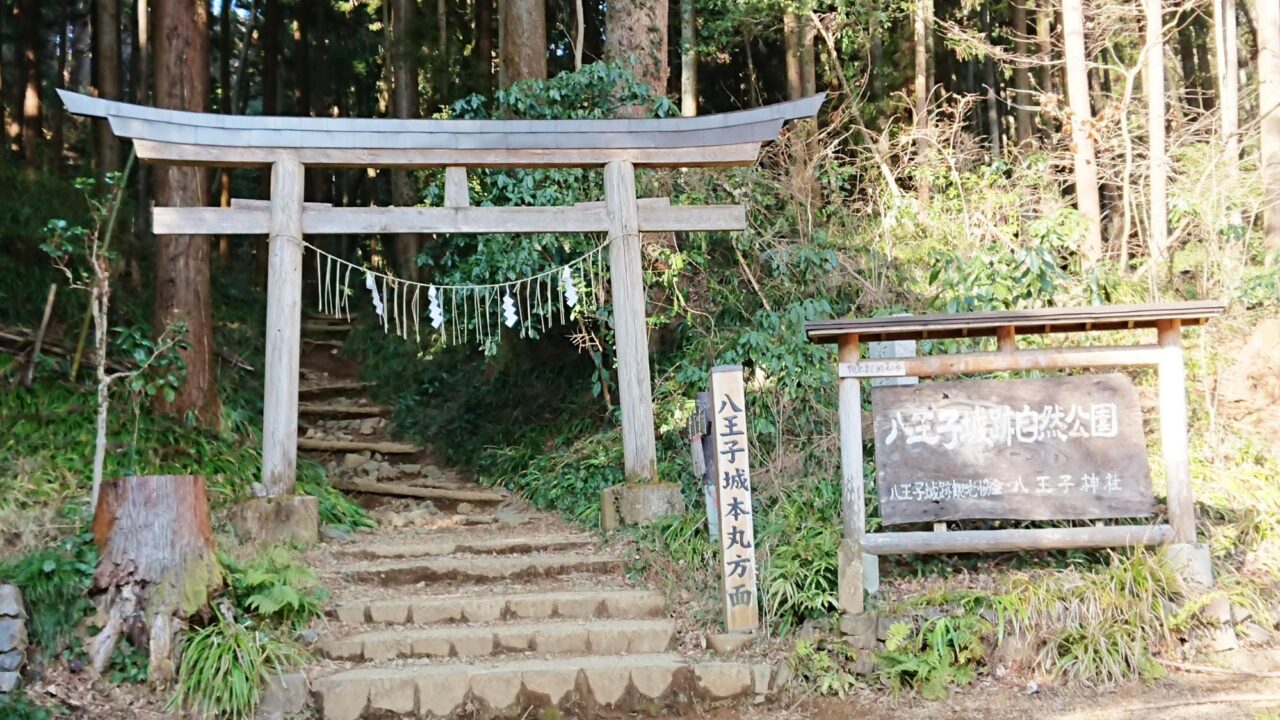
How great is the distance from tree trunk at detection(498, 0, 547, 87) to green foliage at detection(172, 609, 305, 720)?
757 cm

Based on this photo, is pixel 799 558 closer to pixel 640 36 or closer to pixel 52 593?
pixel 52 593

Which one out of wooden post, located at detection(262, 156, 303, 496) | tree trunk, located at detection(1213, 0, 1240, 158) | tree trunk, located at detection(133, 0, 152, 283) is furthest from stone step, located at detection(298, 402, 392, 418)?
tree trunk, located at detection(1213, 0, 1240, 158)

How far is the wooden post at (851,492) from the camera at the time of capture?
659 cm

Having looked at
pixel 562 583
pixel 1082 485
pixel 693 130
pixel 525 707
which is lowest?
pixel 525 707

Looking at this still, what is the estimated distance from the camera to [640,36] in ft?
38.8

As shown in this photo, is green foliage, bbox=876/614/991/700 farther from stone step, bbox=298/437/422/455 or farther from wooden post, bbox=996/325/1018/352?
stone step, bbox=298/437/422/455

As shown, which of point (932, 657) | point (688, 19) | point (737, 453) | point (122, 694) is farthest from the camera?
point (688, 19)

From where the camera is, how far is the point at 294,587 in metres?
6.73

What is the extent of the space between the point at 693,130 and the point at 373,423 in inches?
266

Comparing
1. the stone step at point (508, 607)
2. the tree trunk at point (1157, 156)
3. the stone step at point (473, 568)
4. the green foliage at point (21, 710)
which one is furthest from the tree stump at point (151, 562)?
the tree trunk at point (1157, 156)

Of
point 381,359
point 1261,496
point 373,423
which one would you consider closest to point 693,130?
point 1261,496

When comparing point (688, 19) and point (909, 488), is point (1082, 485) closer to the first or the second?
point (909, 488)

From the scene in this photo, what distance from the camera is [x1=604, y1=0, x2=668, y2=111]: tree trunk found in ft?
38.7

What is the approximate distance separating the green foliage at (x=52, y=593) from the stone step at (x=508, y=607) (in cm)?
151
